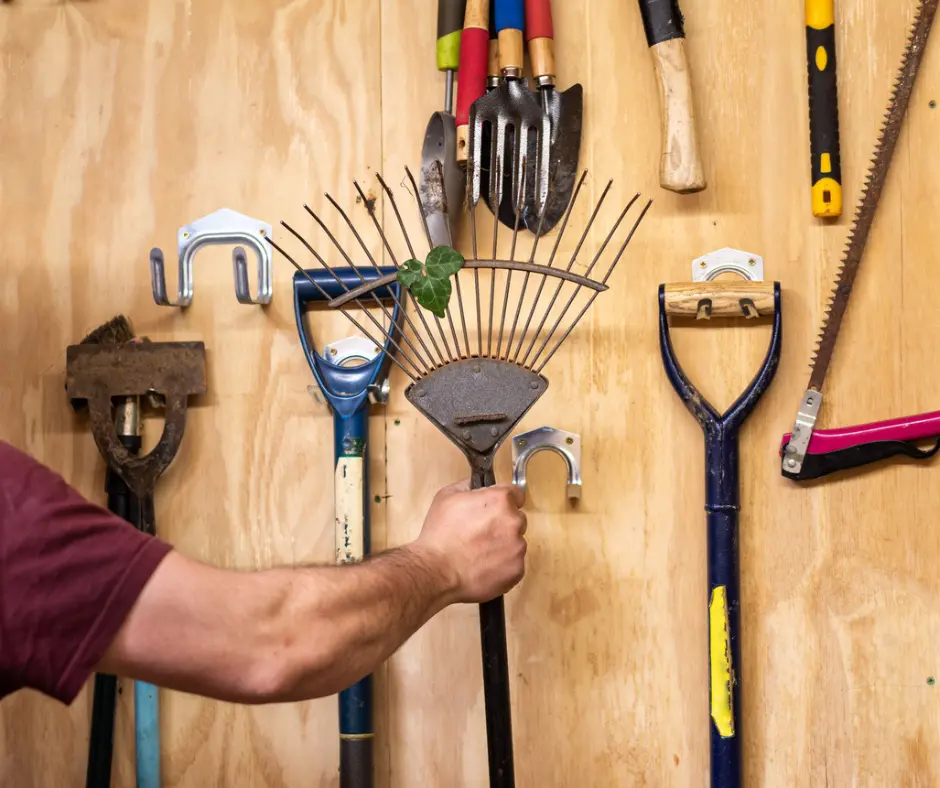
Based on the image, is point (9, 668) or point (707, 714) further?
point (707, 714)

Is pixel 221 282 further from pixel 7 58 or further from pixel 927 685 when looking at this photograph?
pixel 927 685

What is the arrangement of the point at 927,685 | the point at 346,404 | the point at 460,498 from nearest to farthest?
the point at 460,498, the point at 927,685, the point at 346,404

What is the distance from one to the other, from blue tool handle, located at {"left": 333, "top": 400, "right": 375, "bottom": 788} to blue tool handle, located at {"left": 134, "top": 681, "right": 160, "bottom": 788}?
1.09 ft

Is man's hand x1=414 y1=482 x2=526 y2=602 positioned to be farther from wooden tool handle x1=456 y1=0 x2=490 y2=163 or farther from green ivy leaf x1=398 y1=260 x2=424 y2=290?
wooden tool handle x1=456 y1=0 x2=490 y2=163

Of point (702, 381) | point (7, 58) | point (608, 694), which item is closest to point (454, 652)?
point (608, 694)

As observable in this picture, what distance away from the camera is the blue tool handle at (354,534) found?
1.48 m

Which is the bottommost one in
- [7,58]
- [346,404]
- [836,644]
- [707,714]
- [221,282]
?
[707,714]

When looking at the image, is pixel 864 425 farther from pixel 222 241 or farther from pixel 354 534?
pixel 222 241

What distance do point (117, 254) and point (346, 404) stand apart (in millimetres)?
521

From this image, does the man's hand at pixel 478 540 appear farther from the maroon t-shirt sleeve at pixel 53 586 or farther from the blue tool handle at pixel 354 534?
the maroon t-shirt sleeve at pixel 53 586

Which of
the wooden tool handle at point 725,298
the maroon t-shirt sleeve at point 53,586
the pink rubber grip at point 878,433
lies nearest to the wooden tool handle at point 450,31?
the wooden tool handle at point 725,298

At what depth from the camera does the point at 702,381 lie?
1517 mm

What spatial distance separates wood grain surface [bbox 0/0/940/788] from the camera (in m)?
1.47

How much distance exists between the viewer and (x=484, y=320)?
1.59 metres
